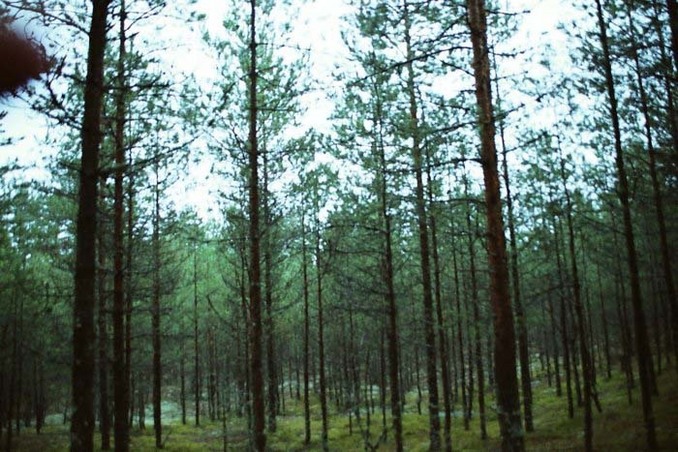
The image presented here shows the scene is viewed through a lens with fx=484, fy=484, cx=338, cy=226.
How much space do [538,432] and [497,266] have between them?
16362 millimetres

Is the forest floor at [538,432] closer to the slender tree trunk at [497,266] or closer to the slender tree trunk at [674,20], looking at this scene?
the slender tree trunk at [497,266]

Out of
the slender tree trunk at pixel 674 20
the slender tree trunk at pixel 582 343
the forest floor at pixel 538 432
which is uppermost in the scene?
the slender tree trunk at pixel 674 20

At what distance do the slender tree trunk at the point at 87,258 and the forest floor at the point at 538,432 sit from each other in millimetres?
12006

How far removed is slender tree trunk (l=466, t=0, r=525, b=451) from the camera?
21.6ft

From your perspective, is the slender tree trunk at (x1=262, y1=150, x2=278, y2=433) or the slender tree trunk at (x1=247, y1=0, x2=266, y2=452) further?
the slender tree trunk at (x1=262, y1=150, x2=278, y2=433)

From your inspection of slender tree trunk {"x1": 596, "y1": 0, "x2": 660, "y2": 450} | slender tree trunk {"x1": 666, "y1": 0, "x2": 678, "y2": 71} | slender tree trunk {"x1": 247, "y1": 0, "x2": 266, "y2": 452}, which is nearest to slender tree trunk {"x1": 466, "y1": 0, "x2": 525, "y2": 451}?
slender tree trunk {"x1": 666, "y1": 0, "x2": 678, "y2": 71}

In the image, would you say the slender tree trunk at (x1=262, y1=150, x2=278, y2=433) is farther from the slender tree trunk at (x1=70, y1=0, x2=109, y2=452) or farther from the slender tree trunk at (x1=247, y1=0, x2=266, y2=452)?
the slender tree trunk at (x1=70, y1=0, x2=109, y2=452)

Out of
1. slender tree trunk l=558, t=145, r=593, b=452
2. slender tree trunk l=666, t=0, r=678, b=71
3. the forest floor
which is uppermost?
slender tree trunk l=666, t=0, r=678, b=71

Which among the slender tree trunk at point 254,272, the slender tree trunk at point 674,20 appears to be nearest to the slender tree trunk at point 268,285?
the slender tree trunk at point 254,272

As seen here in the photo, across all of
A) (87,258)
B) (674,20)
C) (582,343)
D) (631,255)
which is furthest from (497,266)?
(582,343)

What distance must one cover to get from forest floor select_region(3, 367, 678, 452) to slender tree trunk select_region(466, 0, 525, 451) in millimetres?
9235

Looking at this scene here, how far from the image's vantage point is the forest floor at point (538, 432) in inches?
652

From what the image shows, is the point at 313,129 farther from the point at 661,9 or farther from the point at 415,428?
the point at 415,428

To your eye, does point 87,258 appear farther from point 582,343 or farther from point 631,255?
point 582,343
